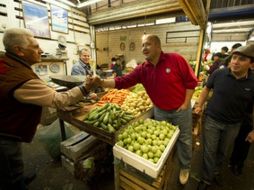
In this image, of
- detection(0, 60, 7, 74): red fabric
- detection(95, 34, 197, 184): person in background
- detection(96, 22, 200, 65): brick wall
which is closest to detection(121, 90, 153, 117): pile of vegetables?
detection(95, 34, 197, 184): person in background

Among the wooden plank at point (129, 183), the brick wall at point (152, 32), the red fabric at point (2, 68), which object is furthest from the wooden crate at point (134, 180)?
the brick wall at point (152, 32)

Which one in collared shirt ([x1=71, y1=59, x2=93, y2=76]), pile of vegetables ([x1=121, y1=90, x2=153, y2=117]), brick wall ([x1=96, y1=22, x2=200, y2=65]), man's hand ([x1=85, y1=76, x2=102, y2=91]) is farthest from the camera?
brick wall ([x1=96, y1=22, x2=200, y2=65])

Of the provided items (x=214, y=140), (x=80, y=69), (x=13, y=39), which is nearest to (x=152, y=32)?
(x=80, y=69)

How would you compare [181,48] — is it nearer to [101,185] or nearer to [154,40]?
[154,40]

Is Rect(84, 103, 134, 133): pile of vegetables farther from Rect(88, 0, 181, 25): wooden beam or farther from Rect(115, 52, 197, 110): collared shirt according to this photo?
Rect(88, 0, 181, 25): wooden beam

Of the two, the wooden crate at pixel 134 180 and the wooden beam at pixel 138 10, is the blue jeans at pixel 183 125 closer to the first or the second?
the wooden crate at pixel 134 180

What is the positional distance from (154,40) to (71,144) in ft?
6.81

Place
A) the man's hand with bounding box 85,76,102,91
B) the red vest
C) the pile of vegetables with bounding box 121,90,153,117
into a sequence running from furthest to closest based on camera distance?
the pile of vegetables with bounding box 121,90,153,117, the man's hand with bounding box 85,76,102,91, the red vest

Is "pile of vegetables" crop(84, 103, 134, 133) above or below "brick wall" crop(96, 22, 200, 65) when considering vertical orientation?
below

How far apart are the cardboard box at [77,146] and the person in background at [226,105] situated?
181cm

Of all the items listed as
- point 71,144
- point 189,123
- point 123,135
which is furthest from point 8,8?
point 189,123

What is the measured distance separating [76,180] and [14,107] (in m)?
1.60

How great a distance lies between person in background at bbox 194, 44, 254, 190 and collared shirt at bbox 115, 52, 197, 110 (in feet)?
1.19

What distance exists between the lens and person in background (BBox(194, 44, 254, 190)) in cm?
182
